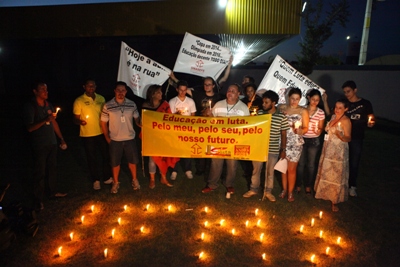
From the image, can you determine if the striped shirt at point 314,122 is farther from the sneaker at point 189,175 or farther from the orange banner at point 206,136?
the sneaker at point 189,175

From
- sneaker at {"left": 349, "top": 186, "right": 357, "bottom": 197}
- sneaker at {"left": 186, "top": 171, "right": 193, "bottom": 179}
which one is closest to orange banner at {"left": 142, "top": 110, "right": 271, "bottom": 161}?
sneaker at {"left": 186, "top": 171, "right": 193, "bottom": 179}

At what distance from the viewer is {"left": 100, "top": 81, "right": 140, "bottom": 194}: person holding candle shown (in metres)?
5.27

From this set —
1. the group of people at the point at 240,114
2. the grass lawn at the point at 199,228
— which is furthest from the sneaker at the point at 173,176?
the group of people at the point at 240,114

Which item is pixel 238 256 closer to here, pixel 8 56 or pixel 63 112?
pixel 63 112

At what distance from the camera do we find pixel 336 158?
16.4 ft

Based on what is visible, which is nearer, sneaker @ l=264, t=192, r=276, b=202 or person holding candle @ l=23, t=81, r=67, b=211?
person holding candle @ l=23, t=81, r=67, b=211

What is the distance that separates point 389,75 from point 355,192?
12.4 metres

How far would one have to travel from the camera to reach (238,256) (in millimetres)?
3814

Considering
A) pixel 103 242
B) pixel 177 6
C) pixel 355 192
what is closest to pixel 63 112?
pixel 177 6

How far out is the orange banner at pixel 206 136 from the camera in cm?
519

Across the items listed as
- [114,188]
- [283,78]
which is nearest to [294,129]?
[283,78]

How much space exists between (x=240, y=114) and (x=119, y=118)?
2132 millimetres

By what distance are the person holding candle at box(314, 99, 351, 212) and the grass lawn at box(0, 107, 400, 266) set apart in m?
0.33

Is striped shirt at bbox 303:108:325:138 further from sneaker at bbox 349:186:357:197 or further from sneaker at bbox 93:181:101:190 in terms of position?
sneaker at bbox 93:181:101:190
